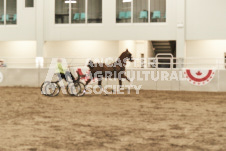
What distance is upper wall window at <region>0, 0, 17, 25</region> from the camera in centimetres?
3030

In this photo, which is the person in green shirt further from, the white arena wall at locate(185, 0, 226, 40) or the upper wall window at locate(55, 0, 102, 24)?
the white arena wall at locate(185, 0, 226, 40)

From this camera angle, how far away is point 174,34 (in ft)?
90.9

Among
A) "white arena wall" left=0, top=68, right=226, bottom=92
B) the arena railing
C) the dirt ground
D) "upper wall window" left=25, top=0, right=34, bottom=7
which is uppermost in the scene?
"upper wall window" left=25, top=0, right=34, bottom=7

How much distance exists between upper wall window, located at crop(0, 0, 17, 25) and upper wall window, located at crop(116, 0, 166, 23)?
24.1ft

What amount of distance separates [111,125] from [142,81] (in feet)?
43.8

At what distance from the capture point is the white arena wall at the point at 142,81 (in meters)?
22.8

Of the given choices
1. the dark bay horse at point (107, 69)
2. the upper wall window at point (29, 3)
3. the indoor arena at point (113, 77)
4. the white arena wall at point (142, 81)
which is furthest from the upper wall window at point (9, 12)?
the dark bay horse at point (107, 69)

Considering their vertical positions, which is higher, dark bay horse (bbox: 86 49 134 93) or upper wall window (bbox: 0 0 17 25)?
upper wall window (bbox: 0 0 17 25)

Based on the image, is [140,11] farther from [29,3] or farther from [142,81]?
[29,3]

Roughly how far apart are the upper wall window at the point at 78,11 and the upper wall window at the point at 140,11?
1.43 metres

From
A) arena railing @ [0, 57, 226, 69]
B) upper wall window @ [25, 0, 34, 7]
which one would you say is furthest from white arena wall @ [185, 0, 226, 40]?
upper wall window @ [25, 0, 34, 7]

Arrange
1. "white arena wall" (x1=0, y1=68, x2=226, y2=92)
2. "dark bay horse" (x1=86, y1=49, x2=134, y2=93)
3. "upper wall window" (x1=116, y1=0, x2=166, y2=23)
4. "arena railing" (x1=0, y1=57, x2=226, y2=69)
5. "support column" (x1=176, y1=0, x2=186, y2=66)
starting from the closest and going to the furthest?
"dark bay horse" (x1=86, y1=49, x2=134, y2=93) < "white arena wall" (x1=0, y1=68, x2=226, y2=92) < "arena railing" (x1=0, y1=57, x2=226, y2=69) < "support column" (x1=176, y1=0, x2=186, y2=66) < "upper wall window" (x1=116, y1=0, x2=166, y2=23)

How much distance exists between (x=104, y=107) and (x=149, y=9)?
47.0 feet

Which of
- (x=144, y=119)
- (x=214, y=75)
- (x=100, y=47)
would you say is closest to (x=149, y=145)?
(x=144, y=119)
